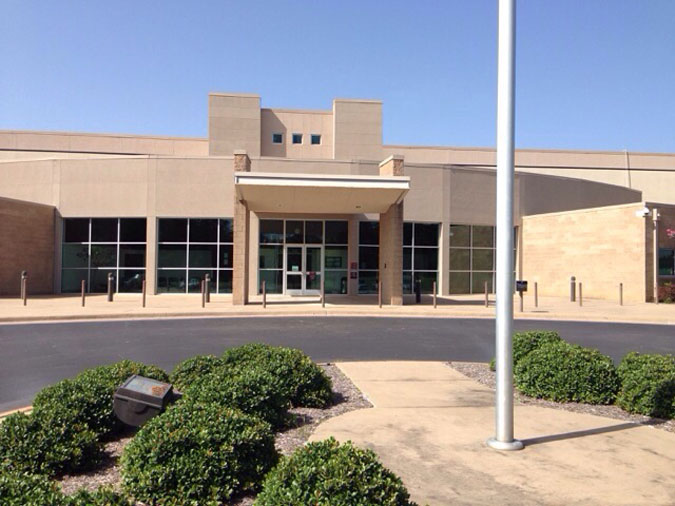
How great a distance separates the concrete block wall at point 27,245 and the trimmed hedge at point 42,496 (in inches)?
1003

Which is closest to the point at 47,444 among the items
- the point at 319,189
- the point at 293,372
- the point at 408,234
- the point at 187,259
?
the point at 293,372

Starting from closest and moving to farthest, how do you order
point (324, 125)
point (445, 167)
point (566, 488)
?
point (566, 488)
point (445, 167)
point (324, 125)

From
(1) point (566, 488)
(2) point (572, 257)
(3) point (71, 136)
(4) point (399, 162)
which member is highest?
(3) point (71, 136)

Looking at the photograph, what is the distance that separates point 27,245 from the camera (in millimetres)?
27016

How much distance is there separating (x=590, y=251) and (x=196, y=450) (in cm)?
2775

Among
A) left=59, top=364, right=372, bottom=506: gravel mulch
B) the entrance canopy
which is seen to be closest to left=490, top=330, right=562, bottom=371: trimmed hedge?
left=59, top=364, right=372, bottom=506: gravel mulch

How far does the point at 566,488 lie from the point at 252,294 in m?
24.6

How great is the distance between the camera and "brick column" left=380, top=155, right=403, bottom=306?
23.3 meters

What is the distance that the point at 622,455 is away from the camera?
5.25 meters

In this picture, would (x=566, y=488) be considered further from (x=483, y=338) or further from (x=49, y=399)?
(x=483, y=338)

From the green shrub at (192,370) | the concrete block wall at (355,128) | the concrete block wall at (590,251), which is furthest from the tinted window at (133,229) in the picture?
the green shrub at (192,370)

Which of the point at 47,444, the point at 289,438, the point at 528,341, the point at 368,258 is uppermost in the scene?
the point at 368,258

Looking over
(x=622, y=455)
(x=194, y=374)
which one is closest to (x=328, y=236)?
(x=194, y=374)

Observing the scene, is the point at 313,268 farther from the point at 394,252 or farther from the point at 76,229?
the point at 76,229
